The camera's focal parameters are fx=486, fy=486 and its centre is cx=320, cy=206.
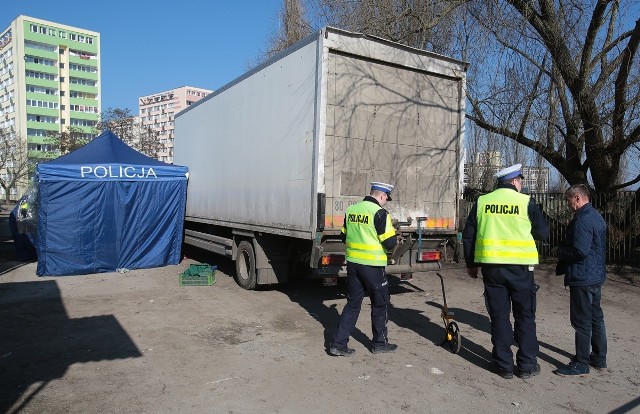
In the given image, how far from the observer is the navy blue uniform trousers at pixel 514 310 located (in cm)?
444

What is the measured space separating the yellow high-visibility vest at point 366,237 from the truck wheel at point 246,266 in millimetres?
3504

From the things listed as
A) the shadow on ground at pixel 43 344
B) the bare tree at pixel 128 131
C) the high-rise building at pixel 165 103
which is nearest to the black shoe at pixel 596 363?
the shadow on ground at pixel 43 344

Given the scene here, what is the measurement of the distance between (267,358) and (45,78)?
9414cm

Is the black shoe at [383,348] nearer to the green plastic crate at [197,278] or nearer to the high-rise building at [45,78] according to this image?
the green plastic crate at [197,278]

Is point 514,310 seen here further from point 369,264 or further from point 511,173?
point 369,264

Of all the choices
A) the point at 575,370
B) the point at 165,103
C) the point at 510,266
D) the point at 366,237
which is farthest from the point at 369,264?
the point at 165,103

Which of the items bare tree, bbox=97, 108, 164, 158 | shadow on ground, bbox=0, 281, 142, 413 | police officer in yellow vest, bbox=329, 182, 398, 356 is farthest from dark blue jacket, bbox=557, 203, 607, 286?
bare tree, bbox=97, 108, 164, 158

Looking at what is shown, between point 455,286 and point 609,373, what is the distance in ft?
14.8

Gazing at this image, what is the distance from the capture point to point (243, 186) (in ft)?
28.7

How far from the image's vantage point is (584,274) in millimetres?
4590

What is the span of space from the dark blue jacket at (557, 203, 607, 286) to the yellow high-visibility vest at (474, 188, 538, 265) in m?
0.44

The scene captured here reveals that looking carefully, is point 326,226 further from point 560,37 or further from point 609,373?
point 560,37

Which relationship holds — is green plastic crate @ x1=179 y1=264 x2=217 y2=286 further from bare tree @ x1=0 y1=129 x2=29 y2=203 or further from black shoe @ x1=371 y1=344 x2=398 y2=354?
bare tree @ x1=0 y1=129 x2=29 y2=203

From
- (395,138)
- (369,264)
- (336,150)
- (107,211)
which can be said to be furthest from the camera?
(107,211)
